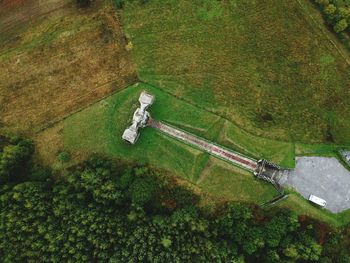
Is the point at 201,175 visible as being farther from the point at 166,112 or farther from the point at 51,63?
the point at 51,63

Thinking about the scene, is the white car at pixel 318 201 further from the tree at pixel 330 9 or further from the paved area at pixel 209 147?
the tree at pixel 330 9

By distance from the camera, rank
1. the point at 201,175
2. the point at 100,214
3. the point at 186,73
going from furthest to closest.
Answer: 1. the point at 186,73
2. the point at 201,175
3. the point at 100,214

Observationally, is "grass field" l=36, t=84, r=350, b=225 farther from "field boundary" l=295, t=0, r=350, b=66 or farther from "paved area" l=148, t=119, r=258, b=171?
"field boundary" l=295, t=0, r=350, b=66

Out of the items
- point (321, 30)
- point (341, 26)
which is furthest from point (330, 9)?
point (321, 30)

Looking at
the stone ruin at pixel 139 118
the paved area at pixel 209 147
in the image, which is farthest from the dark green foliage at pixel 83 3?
the paved area at pixel 209 147

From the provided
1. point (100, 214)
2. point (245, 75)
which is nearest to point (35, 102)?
point (100, 214)
